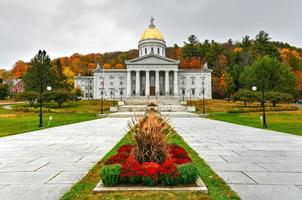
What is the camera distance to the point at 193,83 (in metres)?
88.2

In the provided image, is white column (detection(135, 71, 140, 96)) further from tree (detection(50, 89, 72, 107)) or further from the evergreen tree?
tree (detection(50, 89, 72, 107))

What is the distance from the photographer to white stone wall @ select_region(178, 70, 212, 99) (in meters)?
87.1

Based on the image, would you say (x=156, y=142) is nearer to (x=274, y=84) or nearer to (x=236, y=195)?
(x=236, y=195)

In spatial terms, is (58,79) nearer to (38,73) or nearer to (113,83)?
(38,73)

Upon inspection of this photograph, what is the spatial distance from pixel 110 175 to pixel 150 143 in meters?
1.38

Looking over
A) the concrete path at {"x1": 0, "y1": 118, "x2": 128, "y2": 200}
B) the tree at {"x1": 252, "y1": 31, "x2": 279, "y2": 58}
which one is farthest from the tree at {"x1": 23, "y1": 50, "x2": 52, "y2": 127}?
the tree at {"x1": 252, "y1": 31, "x2": 279, "y2": 58}

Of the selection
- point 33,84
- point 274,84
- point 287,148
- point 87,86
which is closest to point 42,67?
point 33,84

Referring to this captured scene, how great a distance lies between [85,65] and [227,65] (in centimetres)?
6285

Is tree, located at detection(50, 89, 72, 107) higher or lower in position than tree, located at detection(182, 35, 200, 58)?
lower

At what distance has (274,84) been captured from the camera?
65562 mm

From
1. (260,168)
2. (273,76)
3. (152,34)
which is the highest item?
(152,34)

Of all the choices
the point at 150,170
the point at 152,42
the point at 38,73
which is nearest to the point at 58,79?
the point at 38,73

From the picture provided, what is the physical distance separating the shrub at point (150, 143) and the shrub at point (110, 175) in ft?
3.52

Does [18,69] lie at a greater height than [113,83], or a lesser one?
greater
